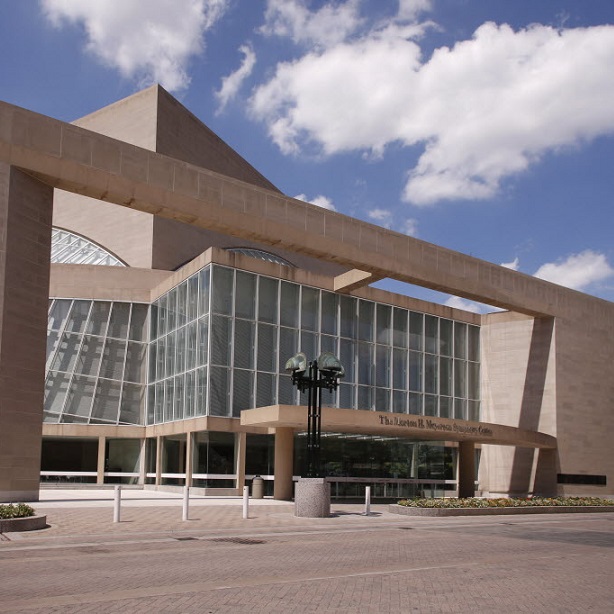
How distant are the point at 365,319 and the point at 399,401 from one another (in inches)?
190

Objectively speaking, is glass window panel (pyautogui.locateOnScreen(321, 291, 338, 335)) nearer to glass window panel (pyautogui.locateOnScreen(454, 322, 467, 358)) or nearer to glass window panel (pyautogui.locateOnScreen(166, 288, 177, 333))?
glass window panel (pyautogui.locateOnScreen(166, 288, 177, 333))

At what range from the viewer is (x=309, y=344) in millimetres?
39500

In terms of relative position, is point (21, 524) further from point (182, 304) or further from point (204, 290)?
point (182, 304)

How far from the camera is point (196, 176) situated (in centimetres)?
2928

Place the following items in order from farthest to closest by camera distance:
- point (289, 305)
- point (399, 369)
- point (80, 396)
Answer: point (399, 369) < point (80, 396) < point (289, 305)

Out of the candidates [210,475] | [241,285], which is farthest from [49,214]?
[210,475]

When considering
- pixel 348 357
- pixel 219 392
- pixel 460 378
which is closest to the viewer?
pixel 219 392

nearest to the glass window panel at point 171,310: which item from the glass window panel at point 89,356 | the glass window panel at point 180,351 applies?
the glass window panel at point 180,351

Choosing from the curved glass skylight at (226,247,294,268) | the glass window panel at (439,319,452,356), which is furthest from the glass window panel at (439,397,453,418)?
the curved glass skylight at (226,247,294,268)

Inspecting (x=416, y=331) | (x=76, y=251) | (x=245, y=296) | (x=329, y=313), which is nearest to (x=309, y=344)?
(x=329, y=313)

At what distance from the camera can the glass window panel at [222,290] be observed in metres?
36.0

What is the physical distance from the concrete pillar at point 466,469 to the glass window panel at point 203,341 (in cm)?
1286

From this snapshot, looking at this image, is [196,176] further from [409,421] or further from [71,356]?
[71,356]

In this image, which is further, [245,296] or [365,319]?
[365,319]
